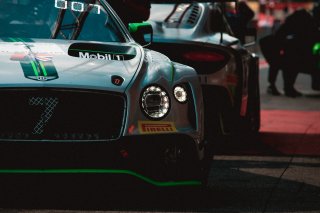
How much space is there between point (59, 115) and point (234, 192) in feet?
5.23

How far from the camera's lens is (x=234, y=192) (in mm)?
7414

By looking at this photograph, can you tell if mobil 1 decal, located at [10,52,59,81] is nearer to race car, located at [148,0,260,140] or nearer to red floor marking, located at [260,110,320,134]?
race car, located at [148,0,260,140]

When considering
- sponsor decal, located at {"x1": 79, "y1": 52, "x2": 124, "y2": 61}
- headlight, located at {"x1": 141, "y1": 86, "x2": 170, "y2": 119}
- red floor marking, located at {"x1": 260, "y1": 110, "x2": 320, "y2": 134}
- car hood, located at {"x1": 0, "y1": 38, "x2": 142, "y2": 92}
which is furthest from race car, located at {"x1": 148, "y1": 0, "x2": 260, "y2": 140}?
headlight, located at {"x1": 141, "y1": 86, "x2": 170, "y2": 119}

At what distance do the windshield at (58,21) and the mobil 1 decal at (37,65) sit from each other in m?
0.75

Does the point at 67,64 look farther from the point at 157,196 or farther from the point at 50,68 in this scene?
the point at 157,196

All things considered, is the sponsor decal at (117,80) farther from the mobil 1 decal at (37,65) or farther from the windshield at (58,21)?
the windshield at (58,21)

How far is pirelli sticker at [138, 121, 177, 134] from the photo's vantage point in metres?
6.48

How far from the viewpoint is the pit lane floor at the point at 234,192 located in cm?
656

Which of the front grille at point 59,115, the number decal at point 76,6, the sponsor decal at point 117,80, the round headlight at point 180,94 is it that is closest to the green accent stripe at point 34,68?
the front grille at point 59,115

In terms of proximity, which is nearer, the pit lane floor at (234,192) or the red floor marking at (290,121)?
the pit lane floor at (234,192)

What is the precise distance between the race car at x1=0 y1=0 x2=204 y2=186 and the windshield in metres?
0.58

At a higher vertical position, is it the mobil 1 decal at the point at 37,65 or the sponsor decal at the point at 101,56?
the mobil 1 decal at the point at 37,65

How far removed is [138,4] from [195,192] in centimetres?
337

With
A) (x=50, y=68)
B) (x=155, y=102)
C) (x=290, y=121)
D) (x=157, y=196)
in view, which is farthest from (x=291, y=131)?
(x=50, y=68)
